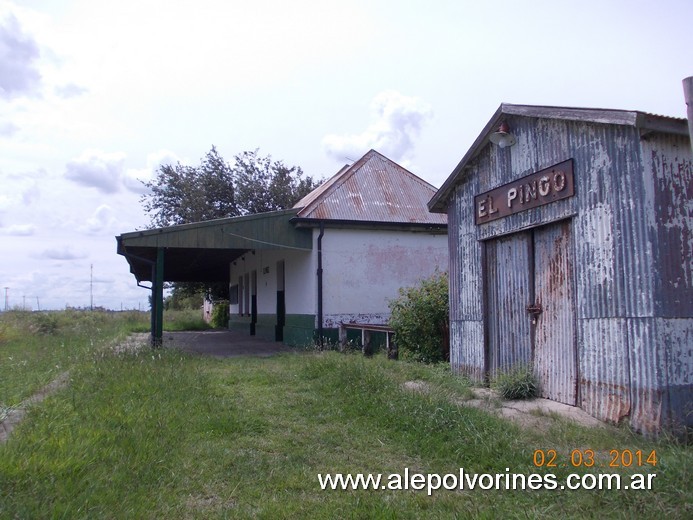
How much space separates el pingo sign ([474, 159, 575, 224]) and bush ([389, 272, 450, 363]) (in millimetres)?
2950

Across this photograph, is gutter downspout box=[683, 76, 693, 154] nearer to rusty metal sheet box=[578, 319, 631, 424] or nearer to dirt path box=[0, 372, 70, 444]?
rusty metal sheet box=[578, 319, 631, 424]

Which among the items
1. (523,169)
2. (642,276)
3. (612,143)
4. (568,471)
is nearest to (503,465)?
(568,471)

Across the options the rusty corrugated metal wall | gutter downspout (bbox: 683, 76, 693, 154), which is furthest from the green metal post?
gutter downspout (bbox: 683, 76, 693, 154)

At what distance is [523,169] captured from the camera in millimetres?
8086

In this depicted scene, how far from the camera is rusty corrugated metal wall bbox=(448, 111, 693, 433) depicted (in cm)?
590

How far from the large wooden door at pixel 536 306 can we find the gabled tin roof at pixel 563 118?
1.33 m

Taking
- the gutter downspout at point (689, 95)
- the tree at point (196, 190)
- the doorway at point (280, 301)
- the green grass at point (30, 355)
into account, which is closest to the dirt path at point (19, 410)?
the green grass at point (30, 355)

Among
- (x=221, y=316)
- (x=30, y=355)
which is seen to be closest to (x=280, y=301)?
(x=30, y=355)

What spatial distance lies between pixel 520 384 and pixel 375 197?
9761mm

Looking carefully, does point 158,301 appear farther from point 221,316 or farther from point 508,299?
point 221,316

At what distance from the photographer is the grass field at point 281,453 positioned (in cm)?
409

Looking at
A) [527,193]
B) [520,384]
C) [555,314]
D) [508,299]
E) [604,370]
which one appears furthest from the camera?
[508,299]

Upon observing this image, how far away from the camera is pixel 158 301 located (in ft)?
49.9

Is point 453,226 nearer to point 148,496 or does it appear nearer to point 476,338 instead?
point 476,338
